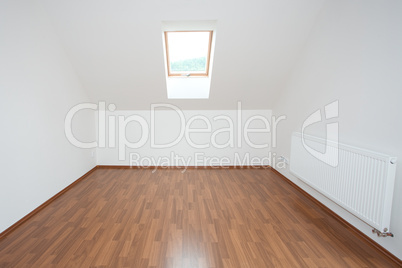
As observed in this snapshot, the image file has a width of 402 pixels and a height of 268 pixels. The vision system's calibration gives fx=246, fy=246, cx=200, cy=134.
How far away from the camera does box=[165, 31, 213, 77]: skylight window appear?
12.9 feet

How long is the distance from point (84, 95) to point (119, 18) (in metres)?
1.76

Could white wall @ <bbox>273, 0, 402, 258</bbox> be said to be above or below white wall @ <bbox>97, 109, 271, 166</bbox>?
above

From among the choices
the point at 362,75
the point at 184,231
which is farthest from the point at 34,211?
the point at 362,75

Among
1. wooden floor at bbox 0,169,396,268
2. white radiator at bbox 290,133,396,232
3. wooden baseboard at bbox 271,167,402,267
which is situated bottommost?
wooden floor at bbox 0,169,396,268

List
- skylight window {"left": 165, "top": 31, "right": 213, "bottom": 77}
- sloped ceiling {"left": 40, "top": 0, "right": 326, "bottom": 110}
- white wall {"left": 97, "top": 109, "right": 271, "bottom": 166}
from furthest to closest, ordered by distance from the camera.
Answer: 1. white wall {"left": 97, "top": 109, "right": 271, "bottom": 166}
2. skylight window {"left": 165, "top": 31, "right": 213, "bottom": 77}
3. sloped ceiling {"left": 40, "top": 0, "right": 326, "bottom": 110}

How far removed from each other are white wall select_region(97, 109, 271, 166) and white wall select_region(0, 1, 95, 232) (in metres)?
1.30

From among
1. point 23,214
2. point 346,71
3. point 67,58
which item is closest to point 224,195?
point 346,71

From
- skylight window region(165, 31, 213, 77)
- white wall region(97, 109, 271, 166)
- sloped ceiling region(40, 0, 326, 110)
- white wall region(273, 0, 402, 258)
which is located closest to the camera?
white wall region(273, 0, 402, 258)

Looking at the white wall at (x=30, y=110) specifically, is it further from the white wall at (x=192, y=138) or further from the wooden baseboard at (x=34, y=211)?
the white wall at (x=192, y=138)

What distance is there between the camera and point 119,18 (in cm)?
313

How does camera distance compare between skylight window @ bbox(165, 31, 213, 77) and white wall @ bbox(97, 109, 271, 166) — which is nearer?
skylight window @ bbox(165, 31, 213, 77)

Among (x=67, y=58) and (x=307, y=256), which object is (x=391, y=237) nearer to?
(x=307, y=256)

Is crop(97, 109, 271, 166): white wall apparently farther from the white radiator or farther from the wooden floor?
the white radiator

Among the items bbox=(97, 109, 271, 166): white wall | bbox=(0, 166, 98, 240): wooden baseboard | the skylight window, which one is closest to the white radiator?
bbox=(97, 109, 271, 166): white wall
